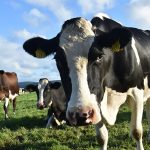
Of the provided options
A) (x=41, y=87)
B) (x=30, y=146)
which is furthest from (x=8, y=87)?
(x=30, y=146)

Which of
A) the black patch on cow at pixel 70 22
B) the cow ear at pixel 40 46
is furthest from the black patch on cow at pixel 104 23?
the cow ear at pixel 40 46

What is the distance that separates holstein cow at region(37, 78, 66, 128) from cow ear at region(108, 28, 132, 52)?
8276mm

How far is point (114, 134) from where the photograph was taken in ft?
32.1

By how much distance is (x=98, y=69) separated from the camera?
597 centimetres

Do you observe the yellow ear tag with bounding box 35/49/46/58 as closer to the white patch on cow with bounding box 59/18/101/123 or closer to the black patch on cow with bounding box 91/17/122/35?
the white patch on cow with bounding box 59/18/101/123

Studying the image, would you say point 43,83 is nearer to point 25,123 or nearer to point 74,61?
point 25,123

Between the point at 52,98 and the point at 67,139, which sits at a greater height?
the point at 52,98

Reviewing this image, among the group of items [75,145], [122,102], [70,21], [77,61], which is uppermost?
[70,21]

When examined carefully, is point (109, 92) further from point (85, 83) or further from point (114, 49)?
point (85, 83)

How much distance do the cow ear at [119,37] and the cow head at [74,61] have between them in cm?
30

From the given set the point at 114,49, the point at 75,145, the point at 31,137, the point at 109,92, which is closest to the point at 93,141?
the point at 75,145

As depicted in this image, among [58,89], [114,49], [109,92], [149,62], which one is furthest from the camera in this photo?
[58,89]

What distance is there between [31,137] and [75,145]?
1.68 meters

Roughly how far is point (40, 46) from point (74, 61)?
116 cm
